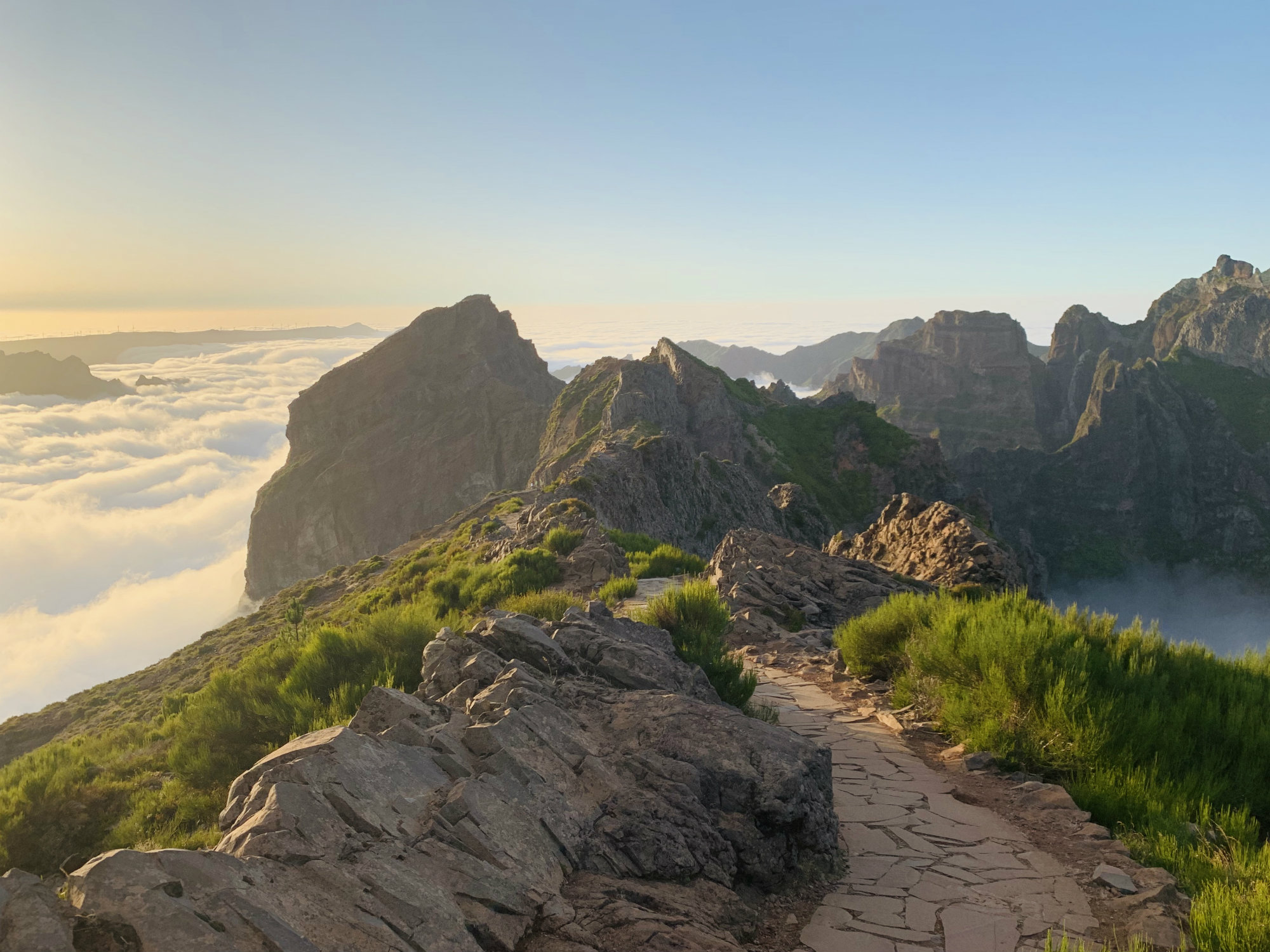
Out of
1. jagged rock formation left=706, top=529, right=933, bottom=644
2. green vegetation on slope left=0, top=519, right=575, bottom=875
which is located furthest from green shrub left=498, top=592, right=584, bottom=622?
jagged rock formation left=706, top=529, right=933, bottom=644

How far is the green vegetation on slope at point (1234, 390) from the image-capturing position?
152375mm

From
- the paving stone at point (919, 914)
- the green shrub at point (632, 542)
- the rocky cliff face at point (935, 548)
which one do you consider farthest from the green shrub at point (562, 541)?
the paving stone at point (919, 914)

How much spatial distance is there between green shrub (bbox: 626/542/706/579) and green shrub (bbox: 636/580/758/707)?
5.85m

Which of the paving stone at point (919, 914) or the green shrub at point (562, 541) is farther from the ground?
the paving stone at point (919, 914)

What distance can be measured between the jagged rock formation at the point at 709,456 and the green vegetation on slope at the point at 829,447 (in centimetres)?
16

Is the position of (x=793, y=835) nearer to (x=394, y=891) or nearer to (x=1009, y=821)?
(x=1009, y=821)

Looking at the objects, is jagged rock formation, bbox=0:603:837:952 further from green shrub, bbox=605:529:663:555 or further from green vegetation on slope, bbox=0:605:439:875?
green shrub, bbox=605:529:663:555

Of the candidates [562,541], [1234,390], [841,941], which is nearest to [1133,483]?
[1234,390]

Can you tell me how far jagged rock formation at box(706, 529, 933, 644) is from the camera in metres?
13.9

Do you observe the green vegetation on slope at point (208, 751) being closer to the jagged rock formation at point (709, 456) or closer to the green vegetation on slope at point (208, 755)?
the green vegetation on slope at point (208, 755)

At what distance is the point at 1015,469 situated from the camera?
163125 mm

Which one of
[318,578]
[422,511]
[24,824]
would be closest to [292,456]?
[422,511]

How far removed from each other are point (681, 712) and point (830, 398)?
93301mm

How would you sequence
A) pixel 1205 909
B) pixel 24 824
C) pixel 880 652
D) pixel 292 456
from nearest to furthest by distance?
pixel 1205 909
pixel 24 824
pixel 880 652
pixel 292 456
